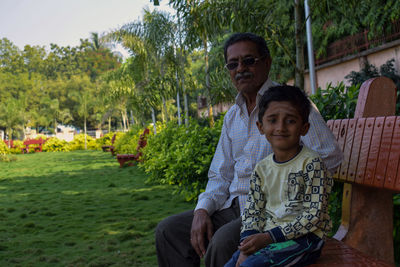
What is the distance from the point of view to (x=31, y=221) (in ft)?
18.2

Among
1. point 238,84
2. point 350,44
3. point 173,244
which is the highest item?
point 350,44

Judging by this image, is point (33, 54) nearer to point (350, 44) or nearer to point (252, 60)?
point (350, 44)

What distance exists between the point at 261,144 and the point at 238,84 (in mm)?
411

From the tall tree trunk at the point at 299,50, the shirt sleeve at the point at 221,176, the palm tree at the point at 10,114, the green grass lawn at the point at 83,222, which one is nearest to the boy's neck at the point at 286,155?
the shirt sleeve at the point at 221,176

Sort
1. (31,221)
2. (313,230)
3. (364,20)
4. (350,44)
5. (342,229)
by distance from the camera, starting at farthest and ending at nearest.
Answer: (350,44) < (364,20) < (31,221) < (342,229) < (313,230)

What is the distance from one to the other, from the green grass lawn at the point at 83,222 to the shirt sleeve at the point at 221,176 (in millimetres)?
1543

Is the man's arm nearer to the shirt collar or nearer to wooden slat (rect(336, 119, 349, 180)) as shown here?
the shirt collar

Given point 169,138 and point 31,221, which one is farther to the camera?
point 169,138

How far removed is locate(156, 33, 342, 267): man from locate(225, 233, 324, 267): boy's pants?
0.44 m

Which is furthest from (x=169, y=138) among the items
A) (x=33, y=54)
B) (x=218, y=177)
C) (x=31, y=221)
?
(x=33, y=54)

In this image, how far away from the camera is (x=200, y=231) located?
2.14 m

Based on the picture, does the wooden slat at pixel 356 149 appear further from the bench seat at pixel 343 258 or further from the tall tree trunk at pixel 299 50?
the tall tree trunk at pixel 299 50

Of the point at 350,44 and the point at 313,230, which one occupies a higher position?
the point at 350,44

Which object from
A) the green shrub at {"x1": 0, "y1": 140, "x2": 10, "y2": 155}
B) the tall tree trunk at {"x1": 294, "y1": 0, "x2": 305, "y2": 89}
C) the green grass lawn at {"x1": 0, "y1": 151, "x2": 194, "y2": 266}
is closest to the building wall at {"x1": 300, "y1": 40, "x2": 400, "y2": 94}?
the tall tree trunk at {"x1": 294, "y1": 0, "x2": 305, "y2": 89}
